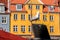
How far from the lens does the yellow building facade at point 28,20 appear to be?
17141 millimetres

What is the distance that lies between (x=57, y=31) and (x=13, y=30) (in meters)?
3.14

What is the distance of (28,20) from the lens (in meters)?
17.4

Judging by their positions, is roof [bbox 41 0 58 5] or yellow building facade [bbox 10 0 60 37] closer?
yellow building facade [bbox 10 0 60 37]

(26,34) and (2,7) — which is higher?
(2,7)

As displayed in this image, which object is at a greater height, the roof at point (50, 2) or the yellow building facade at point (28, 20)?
the roof at point (50, 2)

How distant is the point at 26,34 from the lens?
1688 cm

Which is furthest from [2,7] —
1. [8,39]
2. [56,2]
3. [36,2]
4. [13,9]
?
[8,39]

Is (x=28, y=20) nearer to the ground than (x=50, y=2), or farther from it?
nearer to the ground

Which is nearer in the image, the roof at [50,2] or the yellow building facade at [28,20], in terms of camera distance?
the yellow building facade at [28,20]

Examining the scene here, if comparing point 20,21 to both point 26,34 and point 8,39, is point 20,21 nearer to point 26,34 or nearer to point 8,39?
point 26,34

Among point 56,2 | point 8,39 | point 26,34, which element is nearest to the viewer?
point 8,39

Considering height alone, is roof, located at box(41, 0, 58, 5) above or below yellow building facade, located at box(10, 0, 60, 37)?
above

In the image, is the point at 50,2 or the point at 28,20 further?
the point at 50,2

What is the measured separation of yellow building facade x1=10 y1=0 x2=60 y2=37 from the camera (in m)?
17.1
